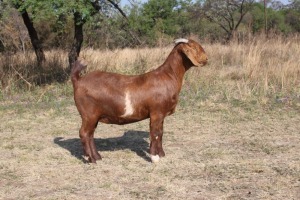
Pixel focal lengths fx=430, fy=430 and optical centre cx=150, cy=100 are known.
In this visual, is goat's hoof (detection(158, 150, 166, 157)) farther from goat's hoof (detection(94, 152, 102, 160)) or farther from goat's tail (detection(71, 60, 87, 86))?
goat's tail (detection(71, 60, 87, 86))

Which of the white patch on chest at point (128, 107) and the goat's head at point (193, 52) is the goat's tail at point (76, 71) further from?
the goat's head at point (193, 52)

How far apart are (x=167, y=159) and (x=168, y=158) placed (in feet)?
0.15

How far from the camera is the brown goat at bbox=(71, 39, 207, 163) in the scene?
16.0ft

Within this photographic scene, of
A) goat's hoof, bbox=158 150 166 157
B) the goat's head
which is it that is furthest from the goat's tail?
Result: goat's hoof, bbox=158 150 166 157

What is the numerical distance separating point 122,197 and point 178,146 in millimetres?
1916

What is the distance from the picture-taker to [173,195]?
4.12 meters

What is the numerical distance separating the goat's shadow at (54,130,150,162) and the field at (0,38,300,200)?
14mm

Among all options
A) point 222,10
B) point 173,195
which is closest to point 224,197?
point 173,195

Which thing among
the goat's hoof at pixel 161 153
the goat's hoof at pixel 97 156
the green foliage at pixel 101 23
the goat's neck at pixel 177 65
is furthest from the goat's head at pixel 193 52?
the green foliage at pixel 101 23

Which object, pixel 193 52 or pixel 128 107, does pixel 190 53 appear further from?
pixel 128 107

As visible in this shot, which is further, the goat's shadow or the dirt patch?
the goat's shadow

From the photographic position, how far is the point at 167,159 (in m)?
5.22

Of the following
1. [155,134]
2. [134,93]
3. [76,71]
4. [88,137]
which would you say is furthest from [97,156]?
[76,71]

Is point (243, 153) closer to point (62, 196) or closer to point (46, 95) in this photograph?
point (62, 196)
